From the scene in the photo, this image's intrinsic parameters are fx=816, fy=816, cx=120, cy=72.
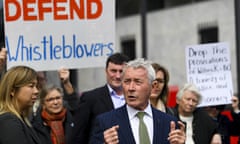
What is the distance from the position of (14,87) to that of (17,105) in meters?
0.12

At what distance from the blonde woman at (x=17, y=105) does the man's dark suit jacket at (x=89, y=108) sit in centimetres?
180

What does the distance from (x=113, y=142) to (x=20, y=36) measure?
239 centimetres

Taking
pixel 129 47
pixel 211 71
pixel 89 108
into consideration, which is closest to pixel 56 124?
pixel 89 108

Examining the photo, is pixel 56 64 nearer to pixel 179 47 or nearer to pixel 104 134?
pixel 104 134

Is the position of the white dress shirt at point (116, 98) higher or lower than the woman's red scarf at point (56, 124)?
higher

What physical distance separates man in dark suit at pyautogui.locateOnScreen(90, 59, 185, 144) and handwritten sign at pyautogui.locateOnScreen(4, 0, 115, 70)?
5.90 feet

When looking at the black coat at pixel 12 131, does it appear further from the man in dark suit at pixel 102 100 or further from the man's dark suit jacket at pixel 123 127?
the man in dark suit at pixel 102 100

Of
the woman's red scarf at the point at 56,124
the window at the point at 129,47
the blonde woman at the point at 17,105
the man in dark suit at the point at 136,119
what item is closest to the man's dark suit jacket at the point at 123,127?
the man in dark suit at the point at 136,119

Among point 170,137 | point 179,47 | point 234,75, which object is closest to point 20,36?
point 170,137

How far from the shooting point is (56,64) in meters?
7.54

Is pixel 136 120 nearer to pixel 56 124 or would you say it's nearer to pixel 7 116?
pixel 7 116

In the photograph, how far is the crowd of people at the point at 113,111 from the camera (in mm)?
5527

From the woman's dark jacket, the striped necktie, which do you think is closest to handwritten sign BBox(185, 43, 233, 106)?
the woman's dark jacket

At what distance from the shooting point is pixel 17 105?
555 cm
